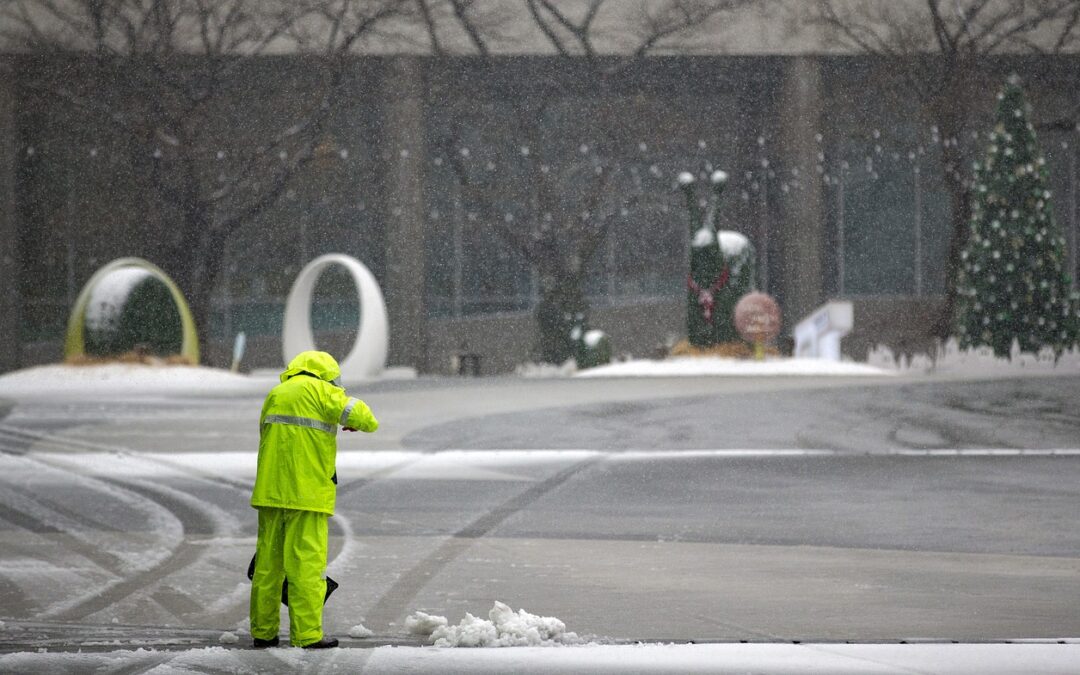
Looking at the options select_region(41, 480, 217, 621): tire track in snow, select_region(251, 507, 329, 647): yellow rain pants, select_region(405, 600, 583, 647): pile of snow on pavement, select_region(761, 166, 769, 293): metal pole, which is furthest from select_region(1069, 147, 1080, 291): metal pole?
select_region(251, 507, 329, 647): yellow rain pants

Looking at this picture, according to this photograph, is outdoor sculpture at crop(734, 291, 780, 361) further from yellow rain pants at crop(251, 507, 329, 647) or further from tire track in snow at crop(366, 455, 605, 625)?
yellow rain pants at crop(251, 507, 329, 647)

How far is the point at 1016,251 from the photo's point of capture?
2792cm

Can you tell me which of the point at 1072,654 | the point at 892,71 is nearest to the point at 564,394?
the point at 892,71

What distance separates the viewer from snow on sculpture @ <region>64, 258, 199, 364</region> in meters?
26.4

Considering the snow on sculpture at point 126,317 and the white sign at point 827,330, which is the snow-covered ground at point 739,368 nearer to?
the white sign at point 827,330

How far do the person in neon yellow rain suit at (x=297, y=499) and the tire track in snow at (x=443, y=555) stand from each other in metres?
0.92

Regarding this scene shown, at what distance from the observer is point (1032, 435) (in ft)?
67.8

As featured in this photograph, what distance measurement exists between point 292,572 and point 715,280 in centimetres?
2034

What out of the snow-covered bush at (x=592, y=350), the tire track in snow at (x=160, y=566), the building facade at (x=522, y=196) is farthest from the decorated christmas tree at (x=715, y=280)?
the tire track in snow at (x=160, y=566)

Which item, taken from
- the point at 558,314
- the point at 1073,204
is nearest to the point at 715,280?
the point at 558,314

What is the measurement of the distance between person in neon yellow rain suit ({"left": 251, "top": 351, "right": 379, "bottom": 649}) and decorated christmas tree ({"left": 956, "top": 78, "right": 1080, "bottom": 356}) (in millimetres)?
21901

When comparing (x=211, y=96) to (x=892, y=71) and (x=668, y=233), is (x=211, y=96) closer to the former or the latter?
(x=668, y=233)

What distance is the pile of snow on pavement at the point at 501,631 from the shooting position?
24.2 ft

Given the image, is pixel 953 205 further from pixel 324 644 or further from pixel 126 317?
pixel 324 644
